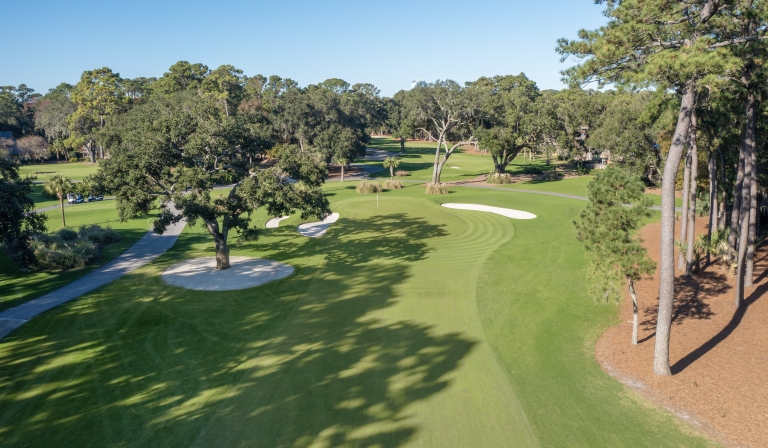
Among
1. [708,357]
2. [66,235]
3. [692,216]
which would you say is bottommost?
[708,357]

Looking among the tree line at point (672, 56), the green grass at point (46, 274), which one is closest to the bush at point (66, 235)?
the green grass at point (46, 274)

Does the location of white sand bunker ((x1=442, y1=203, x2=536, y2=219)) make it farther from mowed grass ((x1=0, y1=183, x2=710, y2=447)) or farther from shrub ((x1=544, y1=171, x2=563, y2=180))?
shrub ((x1=544, y1=171, x2=563, y2=180))

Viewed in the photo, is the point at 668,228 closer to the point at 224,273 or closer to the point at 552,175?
the point at 224,273

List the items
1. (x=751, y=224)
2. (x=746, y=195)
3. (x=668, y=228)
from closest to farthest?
(x=668, y=228) → (x=746, y=195) → (x=751, y=224)

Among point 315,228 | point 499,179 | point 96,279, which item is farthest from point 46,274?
point 499,179

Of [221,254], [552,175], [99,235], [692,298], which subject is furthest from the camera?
[552,175]

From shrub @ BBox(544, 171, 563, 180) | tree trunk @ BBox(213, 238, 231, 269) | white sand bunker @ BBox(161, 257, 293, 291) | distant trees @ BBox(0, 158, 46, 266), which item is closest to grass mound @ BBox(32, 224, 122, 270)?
white sand bunker @ BBox(161, 257, 293, 291)

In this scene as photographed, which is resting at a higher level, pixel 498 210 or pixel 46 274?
pixel 498 210
